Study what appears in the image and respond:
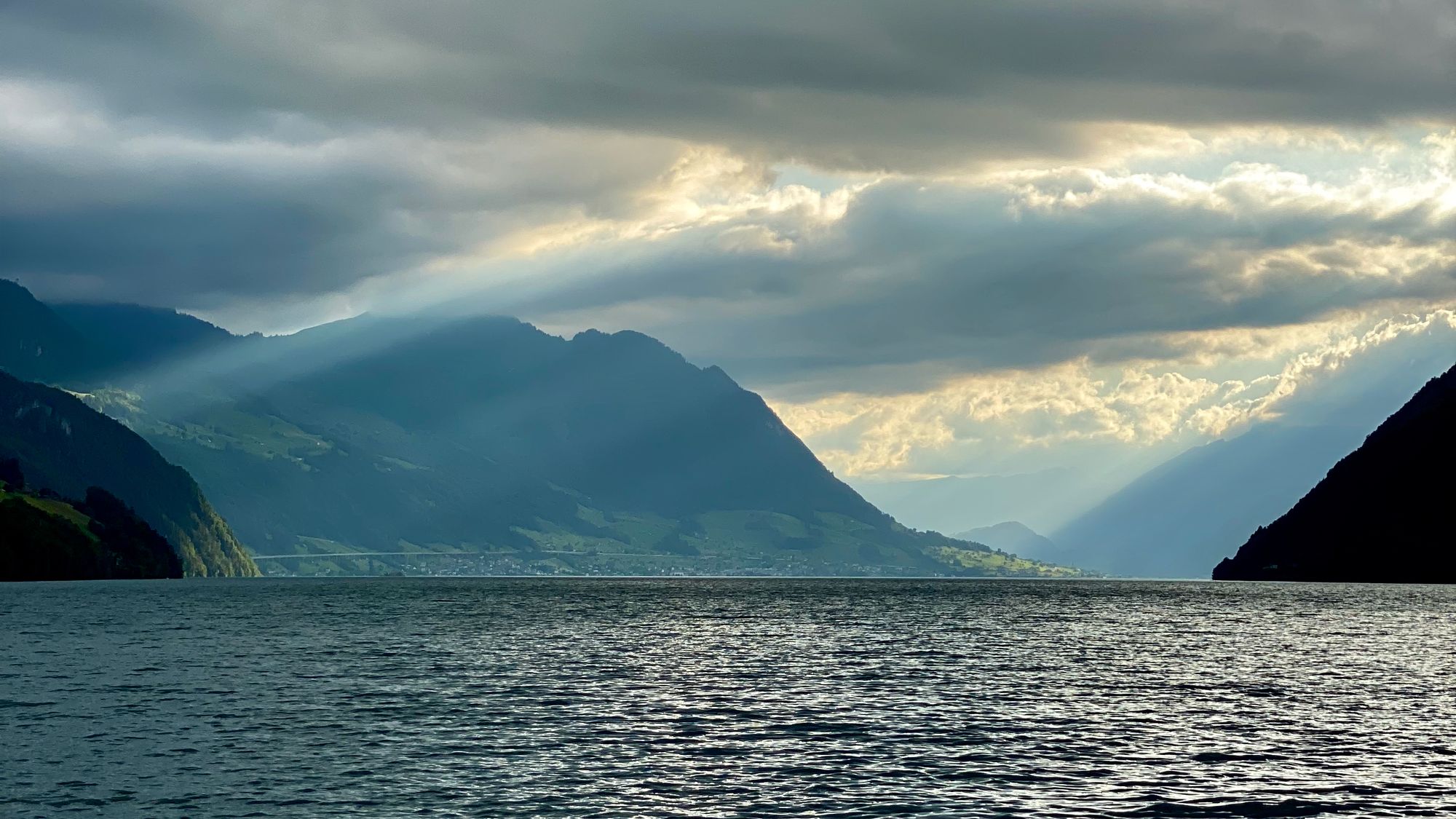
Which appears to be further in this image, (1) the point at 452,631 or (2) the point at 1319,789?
(1) the point at 452,631

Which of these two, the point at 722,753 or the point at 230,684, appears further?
the point at 230,684

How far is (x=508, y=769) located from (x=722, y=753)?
12694 millimetres

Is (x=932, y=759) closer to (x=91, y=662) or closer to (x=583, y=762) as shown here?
(x=583, y=762)

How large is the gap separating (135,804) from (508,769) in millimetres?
17964

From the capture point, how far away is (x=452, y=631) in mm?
196875

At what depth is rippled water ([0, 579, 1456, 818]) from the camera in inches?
2552

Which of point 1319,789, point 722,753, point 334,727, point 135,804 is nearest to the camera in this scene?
point 135,804

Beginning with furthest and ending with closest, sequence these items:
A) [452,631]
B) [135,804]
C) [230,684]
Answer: [452,631] < [230,684] < [135,804]

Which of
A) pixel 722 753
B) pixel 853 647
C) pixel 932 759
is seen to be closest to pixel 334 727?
pixel 722 753

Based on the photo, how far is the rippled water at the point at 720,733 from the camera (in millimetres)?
64812

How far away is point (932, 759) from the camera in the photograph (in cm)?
7638

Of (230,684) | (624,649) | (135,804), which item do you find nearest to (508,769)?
(135,804)

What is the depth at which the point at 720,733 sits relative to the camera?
287 feet

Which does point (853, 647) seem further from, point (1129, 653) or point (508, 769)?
point (508, 769)
